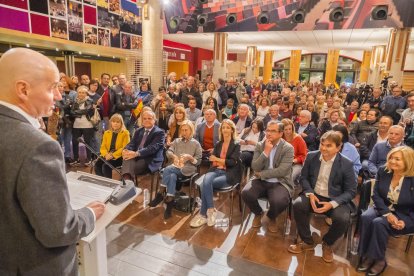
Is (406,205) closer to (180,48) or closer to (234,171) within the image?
(234,171)

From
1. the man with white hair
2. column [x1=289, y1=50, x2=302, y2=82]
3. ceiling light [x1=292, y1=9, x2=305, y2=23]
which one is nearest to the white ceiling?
ceiling light [x1=292, y1=9, x2=305, y2=23]

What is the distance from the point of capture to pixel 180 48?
14750 millimetres

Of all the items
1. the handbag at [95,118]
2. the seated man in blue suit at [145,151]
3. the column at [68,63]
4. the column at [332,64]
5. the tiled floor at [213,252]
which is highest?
the column at [332,64]

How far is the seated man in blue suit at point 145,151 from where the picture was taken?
11.6ft

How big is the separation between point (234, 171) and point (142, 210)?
48.8 inches

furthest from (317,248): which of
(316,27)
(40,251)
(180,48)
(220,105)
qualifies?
(180,48)

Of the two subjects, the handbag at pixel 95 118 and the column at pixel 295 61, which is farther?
the column at pixel 295 61

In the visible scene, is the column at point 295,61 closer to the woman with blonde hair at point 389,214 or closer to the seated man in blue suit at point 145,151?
the seated man in blue suit at point 145,151

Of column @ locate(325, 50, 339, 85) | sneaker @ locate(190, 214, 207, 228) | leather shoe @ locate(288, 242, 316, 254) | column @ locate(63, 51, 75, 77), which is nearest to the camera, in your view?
leather shoe @ locate(288, 242, 316, 254)

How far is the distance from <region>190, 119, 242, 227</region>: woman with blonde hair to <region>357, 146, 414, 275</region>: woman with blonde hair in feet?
4.62

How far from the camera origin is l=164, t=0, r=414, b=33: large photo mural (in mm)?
7629

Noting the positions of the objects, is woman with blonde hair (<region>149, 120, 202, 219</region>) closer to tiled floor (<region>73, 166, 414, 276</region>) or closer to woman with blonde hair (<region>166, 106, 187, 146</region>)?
tiled floor (<region>73, 166, 414, 276</region>)

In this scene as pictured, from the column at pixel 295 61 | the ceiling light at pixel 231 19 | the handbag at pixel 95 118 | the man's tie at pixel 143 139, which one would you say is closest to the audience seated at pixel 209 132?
the man's tie at pixel 143 139

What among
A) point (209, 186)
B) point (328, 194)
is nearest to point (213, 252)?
point (209, 186)
